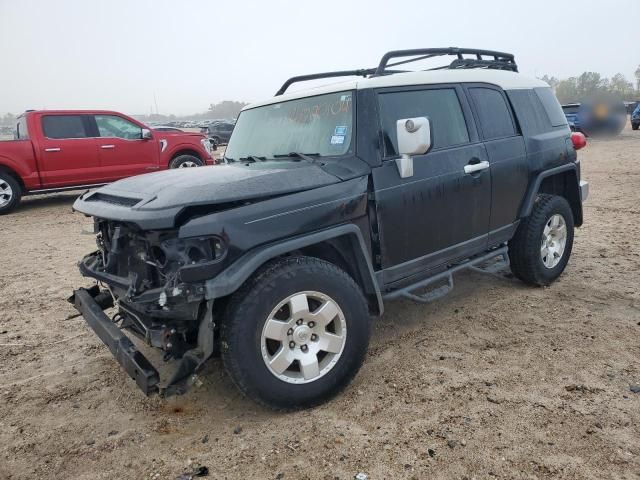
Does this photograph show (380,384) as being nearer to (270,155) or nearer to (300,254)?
(300,254)

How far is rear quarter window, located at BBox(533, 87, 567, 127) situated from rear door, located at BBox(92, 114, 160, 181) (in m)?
A: 8.33

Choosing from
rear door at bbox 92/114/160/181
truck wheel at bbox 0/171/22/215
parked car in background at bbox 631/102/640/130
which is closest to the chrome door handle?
rear door at bbox 92/114/160/181

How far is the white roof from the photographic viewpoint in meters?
3.35

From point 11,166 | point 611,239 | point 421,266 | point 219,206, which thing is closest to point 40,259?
point 11,166

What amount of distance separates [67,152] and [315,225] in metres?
8.63

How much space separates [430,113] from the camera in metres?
3.61

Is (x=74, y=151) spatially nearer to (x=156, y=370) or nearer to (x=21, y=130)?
(x=21, y=130)

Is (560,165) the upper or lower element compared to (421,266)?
upper

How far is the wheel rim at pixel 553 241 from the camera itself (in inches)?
181

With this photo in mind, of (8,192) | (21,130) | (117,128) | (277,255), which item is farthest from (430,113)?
(21,130)

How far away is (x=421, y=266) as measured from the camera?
11.7 feet

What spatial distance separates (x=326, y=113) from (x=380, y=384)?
6.24ft

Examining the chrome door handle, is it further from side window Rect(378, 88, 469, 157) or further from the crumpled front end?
the crumpled front end

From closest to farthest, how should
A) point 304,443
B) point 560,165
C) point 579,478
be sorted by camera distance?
point 579,478 → point 304,443 → point 560,165
